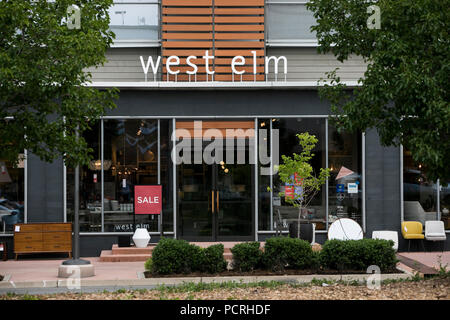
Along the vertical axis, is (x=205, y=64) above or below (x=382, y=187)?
above

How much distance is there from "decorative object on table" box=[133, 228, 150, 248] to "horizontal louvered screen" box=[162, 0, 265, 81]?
4.76 metres

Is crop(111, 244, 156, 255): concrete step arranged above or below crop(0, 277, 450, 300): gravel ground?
below

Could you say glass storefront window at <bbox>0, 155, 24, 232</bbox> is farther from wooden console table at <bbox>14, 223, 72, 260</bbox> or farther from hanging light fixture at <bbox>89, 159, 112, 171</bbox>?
hanging light fixture at <bbox>89, 159, 112, 171</bbox>

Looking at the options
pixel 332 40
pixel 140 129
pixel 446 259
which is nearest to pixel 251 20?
pixel 140 129

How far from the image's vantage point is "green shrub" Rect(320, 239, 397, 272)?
13.5m

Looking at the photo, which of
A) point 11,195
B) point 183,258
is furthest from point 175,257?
point 11,195

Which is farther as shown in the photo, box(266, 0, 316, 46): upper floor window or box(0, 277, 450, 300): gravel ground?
box(266, 0, 316, 46): upper floor window

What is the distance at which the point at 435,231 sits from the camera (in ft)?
61.4

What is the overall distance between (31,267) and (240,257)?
600cm

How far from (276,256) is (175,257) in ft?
7.21

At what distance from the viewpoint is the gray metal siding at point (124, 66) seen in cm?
1941

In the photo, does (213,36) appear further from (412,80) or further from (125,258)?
(412,80)

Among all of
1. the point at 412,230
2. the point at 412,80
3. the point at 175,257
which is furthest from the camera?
the point at 412,230

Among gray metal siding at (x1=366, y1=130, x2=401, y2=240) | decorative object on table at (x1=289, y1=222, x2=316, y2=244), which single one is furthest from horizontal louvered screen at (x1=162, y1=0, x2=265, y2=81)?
decorative object on table at (x1=289, y1=222, x2=316, y2=244)
